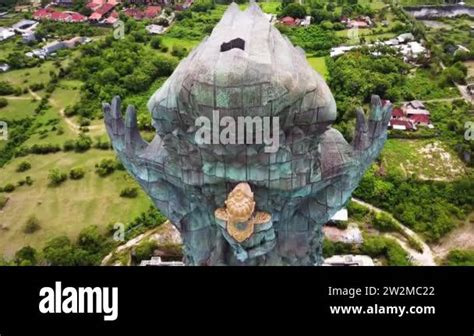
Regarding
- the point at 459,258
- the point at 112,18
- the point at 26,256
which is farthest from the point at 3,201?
the point at 112,18

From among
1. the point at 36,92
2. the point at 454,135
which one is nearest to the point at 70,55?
the point at 36,92

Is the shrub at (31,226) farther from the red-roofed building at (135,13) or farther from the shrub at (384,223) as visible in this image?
the red-roofed building at (135,13)

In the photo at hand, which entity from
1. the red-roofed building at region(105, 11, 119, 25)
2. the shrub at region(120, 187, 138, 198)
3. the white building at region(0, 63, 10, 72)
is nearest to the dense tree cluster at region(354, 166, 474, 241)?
the shrub at region(120, 187, 138, 198)

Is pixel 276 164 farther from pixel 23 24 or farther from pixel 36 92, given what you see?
pixel 23 24

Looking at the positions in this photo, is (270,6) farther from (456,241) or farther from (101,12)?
(456,241)

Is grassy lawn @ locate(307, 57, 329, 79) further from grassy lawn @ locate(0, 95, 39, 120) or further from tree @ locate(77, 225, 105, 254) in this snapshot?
tree @ locate(77, 225, 105, 254)

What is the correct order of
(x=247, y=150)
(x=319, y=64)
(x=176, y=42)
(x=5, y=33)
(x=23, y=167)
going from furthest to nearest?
1. (x=5, y=33)
2. (x=176, y=42)
3. (x=319, y=64)
4. (x=23, y=167)
5. (x=247, y=150)

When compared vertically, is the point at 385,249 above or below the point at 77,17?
above
